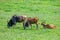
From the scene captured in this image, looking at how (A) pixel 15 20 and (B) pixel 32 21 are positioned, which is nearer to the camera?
(B) pixel 32 21

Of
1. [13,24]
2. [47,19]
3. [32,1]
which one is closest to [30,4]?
[32,1]

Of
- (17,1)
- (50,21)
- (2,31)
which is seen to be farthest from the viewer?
(17,1)

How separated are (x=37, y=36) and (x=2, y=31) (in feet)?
7.55

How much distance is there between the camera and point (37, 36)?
52.2ft

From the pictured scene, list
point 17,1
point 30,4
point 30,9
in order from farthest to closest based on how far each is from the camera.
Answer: point 17,1 → point 30,4 → point 30,9

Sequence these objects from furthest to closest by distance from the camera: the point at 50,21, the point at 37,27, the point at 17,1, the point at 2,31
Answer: the point at 17,1, the point at 50,21, the point at 37,27, the point at 2,31

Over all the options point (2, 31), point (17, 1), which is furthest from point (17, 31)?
point (17, 1)

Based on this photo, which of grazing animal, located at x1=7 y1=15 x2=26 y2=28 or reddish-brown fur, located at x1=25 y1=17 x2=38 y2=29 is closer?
reddish-brown fur, located at x1=25 y1=17 x2=38 y2=29

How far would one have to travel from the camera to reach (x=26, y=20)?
60.9 feet

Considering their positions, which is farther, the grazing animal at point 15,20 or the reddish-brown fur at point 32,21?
the grazing animal at point 15,20

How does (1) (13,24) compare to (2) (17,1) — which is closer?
(1) (13,24)

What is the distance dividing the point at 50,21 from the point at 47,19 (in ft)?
3.44

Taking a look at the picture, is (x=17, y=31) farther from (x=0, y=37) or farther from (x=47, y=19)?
(x=47, y=19)

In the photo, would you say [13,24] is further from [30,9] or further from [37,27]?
[30,9]
